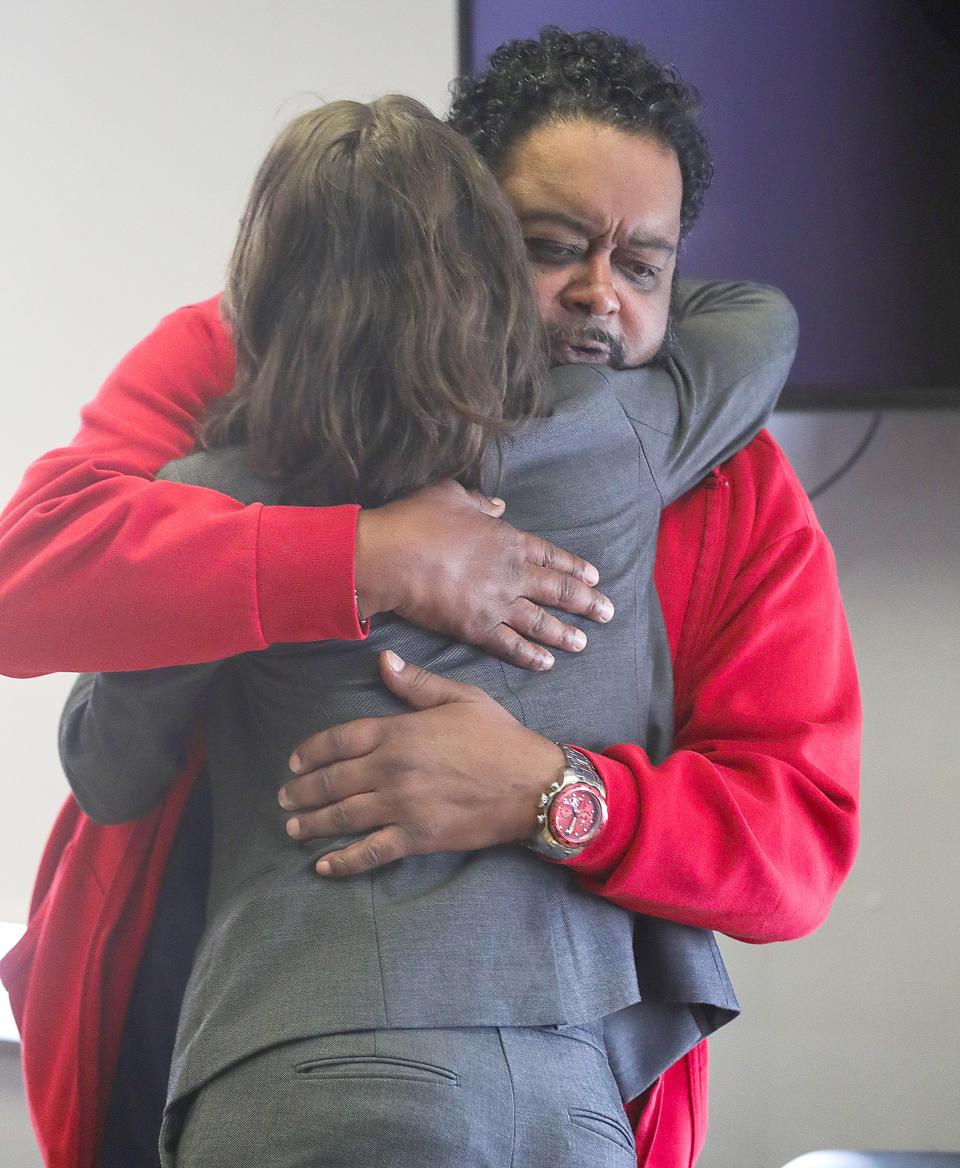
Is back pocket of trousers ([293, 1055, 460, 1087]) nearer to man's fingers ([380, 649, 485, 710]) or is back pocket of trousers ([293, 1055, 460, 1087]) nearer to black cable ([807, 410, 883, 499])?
man's fingers ([380, 649, 485, 710])

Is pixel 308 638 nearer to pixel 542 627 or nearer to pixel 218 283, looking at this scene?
pixel 542 627

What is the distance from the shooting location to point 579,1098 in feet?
2.33

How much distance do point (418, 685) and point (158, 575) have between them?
0.59 ft

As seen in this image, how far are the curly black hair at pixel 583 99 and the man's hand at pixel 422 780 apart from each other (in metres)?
0.45

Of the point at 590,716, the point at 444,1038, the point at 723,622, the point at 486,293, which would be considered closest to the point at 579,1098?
the point at 444,1038

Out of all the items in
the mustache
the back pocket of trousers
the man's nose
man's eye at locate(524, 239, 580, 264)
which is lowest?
the back pocket of trousers

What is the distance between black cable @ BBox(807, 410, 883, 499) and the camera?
1.39 m

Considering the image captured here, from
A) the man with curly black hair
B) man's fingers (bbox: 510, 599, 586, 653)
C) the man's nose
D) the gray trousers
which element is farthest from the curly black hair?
the gray trousers

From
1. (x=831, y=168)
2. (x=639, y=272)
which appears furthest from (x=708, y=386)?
(x=831, y=168)

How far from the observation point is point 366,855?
0.74 meters

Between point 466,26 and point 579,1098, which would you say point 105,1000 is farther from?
point 466,26

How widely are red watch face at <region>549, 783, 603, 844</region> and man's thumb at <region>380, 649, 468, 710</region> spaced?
9 cm

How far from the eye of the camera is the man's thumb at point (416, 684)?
76 cm

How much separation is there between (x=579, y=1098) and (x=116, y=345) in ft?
3.83
